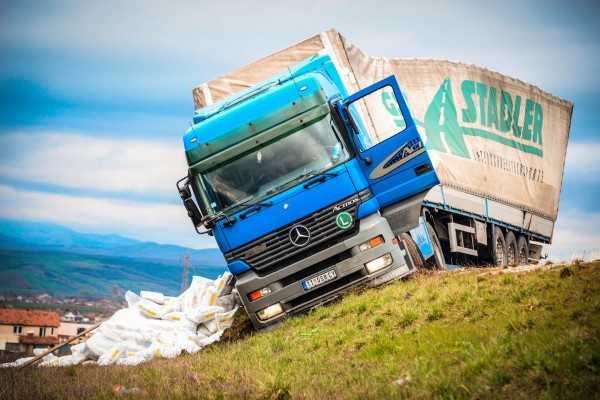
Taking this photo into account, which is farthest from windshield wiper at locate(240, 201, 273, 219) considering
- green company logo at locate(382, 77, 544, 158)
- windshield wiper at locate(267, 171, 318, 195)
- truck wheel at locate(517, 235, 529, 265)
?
truck wheel at locate(517, 235, 529, 265)

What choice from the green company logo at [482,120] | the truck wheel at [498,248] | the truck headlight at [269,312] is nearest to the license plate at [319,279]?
the truck headlight at [269,312]

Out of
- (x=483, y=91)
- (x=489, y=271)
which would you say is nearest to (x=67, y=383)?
(x=489, y=271)

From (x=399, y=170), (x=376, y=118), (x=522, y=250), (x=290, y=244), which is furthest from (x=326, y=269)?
(x=522, y=250)

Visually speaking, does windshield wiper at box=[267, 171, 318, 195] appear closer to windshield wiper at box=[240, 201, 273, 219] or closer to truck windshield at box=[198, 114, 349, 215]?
truck windshield at box=[198, 114, 349, 215]

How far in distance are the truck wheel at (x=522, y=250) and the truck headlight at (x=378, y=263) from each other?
32.6ft

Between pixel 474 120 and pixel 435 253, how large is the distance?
4.57 metres

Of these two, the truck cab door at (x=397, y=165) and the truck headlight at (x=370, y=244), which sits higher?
the truck cab door at (x=397, y=165)

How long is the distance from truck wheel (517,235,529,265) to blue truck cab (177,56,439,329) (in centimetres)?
970

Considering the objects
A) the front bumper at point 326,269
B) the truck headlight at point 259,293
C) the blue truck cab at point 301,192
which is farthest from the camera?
the truck headlight at point 259,293

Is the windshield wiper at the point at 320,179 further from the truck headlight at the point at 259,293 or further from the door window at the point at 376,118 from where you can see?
the truck headlight at the point at 259,293

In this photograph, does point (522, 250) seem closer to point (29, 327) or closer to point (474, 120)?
point (474, 120)

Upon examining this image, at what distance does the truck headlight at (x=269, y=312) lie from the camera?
37.0ft

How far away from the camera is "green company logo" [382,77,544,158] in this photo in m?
17.2

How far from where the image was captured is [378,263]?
11.1 meters
